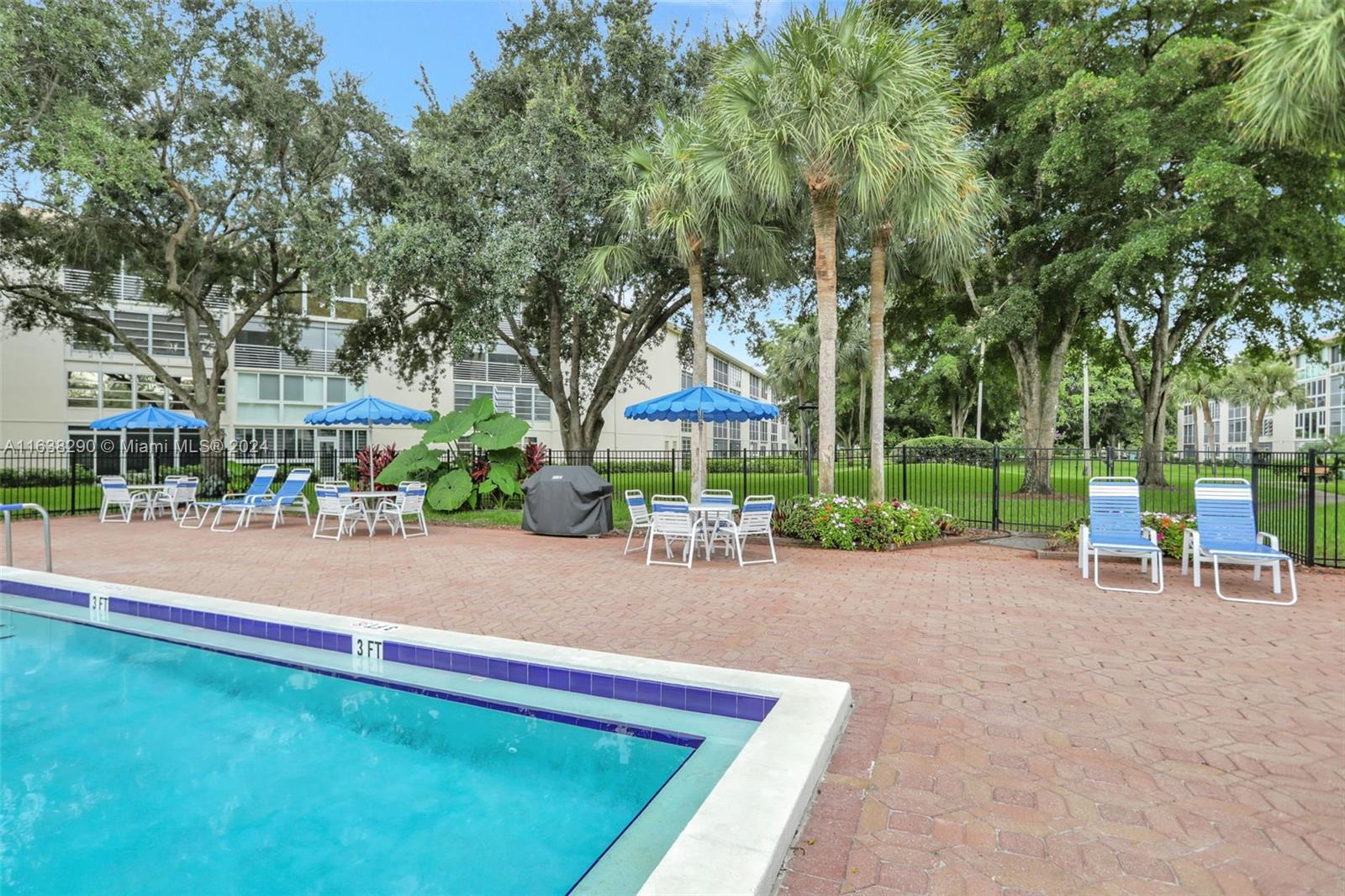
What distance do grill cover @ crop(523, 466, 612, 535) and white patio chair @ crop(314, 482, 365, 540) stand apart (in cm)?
296

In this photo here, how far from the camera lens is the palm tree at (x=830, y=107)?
9766mm

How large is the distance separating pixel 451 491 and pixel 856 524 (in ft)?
28.0

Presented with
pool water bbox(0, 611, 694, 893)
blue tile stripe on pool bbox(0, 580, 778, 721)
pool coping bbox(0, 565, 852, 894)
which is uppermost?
pool coping bbox(0, 565, 852, 894)

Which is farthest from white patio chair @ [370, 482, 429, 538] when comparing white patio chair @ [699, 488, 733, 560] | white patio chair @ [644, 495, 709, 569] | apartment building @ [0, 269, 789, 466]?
apartment building @ [0, 269, 789, 466]

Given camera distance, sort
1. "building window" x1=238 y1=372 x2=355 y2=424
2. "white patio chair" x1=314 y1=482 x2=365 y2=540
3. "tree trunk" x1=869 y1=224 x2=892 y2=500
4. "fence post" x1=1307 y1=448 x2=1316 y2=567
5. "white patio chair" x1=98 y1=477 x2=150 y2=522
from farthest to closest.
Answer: "building window" x1=238 y1=372 x2=355 y2=424, "white patio chair" x1=98 y1=477 x2=150 y2=522, "white patio chair" x1=314 y1=482 x2=365 y2=540, "tree trunk" x1=869 y1=224 x2=892 y2=500, "fence post" x1=1307 y1=448 x2=1316 y2=567

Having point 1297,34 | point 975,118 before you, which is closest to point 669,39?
point 975,118

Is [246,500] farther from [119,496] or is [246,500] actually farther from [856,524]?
[856,524]

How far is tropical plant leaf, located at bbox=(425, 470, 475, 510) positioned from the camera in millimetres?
14914

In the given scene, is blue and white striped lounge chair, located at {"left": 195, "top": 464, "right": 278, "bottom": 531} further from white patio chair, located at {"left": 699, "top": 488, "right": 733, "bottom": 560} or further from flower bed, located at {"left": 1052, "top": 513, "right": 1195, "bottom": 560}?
flower bed, located at {"left": 1052, "top": 513, "right": 1195, "bottom": 560}

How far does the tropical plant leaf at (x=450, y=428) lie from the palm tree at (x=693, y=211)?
438 centimetres

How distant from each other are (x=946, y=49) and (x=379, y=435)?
94.0 feet

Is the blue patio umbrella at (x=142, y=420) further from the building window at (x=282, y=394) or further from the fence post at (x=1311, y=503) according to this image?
the fence post at (x=1311, y=503)

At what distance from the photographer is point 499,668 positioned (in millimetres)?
4625

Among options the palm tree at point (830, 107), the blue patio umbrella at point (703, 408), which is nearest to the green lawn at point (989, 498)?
the blue patio umbrella at point (703, 408)
